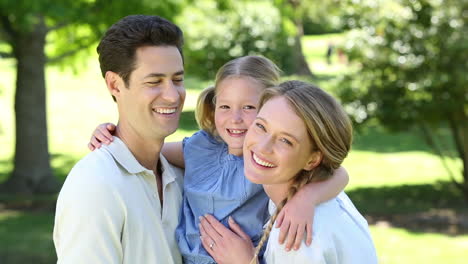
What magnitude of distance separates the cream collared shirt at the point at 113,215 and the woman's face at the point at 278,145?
0.45 metres

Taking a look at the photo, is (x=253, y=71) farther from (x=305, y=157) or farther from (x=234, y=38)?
(x=234, y=38)

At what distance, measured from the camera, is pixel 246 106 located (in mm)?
3543

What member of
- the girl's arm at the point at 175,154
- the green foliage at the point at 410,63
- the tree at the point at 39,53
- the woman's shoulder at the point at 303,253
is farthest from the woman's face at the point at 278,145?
the green foliage at the point at 410,63

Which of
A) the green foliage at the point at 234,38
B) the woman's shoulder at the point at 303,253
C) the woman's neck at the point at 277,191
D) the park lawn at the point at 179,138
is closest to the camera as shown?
the woman's shoulder at the point at 303,253

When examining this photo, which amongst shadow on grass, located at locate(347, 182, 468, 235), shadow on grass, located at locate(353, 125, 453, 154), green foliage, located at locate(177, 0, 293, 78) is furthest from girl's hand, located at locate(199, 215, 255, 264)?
green foliage, located at locate(177, 0, 293, 78)

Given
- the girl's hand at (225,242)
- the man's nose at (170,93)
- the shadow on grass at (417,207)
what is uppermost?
the man's nose at (170,93)

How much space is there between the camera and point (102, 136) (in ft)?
10.4

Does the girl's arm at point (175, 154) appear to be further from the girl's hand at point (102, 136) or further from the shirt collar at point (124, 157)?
the shirt collar at point (124, 157)

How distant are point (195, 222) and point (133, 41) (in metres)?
0.82

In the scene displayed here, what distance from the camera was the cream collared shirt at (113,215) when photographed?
108 inches

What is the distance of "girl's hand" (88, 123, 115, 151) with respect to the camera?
3.14m

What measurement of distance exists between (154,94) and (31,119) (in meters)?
9.88

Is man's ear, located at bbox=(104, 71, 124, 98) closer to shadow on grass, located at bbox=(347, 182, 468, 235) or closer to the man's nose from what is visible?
the man's nose

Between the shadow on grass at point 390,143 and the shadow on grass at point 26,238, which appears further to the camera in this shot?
the shadow on grass at point 390,143
